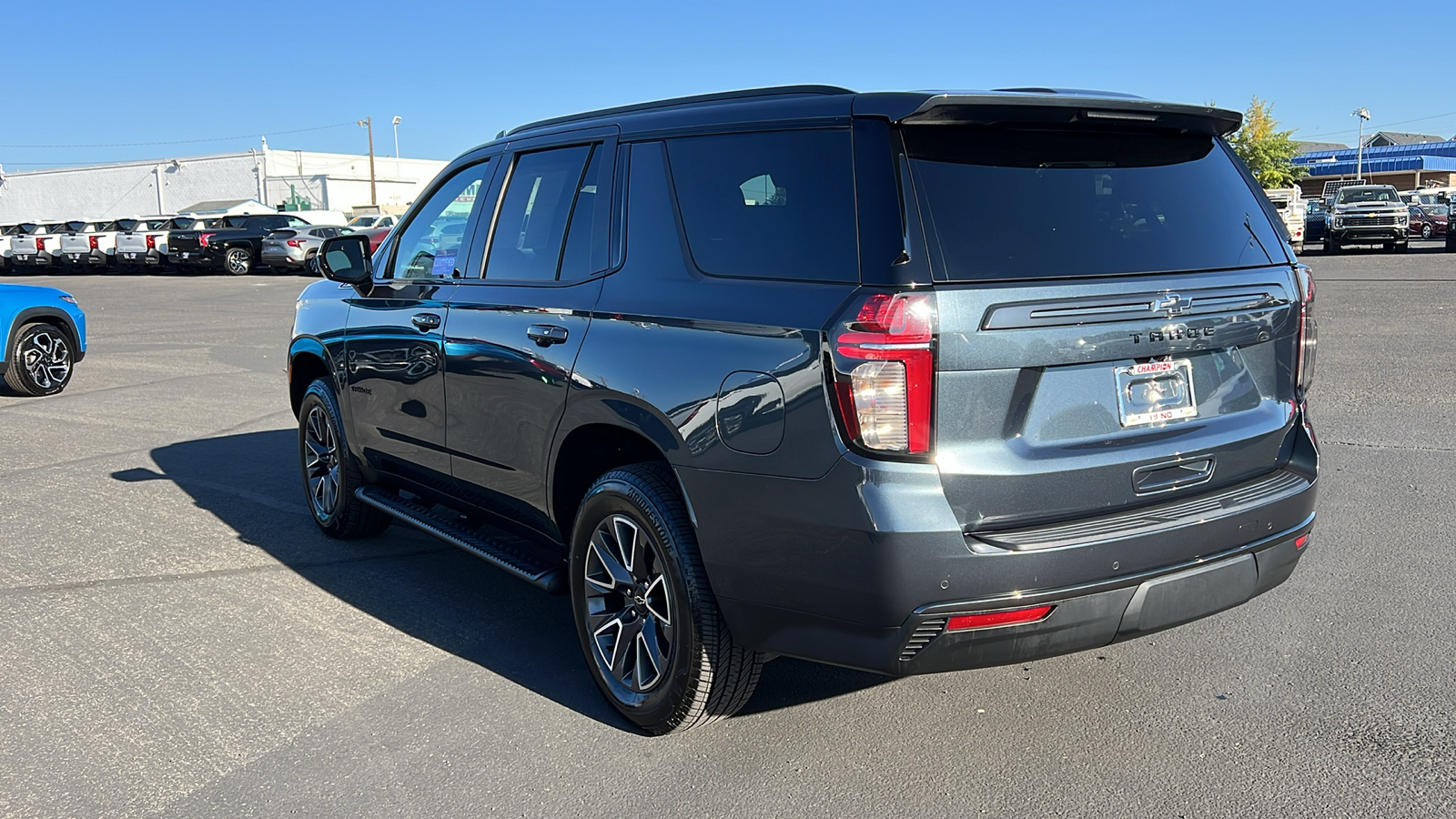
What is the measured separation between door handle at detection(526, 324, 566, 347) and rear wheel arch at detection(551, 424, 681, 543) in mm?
315

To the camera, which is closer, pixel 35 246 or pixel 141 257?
pixel 141 257

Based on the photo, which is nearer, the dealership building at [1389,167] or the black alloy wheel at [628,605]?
the black alloy wheel at [628,605]

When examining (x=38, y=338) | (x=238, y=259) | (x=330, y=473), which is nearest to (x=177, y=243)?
(x=238, y=259)

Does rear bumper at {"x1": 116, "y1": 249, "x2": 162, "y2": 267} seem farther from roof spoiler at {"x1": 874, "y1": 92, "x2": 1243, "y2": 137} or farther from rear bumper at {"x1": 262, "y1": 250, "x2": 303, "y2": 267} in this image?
roof spoiler at {"x1": 874, "y1": 92, "x2": 1243, "y2": 137}

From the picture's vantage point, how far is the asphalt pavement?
11.0 ft

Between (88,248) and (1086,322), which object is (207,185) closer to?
(88,248)

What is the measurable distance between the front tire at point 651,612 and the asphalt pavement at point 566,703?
6.1 inches

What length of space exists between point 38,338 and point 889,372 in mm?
10822

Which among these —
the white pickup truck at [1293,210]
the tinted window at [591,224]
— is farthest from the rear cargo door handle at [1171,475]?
the white pickup truck at [1293,210]

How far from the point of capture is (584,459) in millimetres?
4129

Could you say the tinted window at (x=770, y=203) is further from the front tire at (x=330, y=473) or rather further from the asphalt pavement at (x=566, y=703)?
the front tire at (x=330, y=473)

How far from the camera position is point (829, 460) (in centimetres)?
302

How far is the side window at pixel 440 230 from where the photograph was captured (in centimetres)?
489

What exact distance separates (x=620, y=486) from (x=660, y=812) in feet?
→ 3.18
